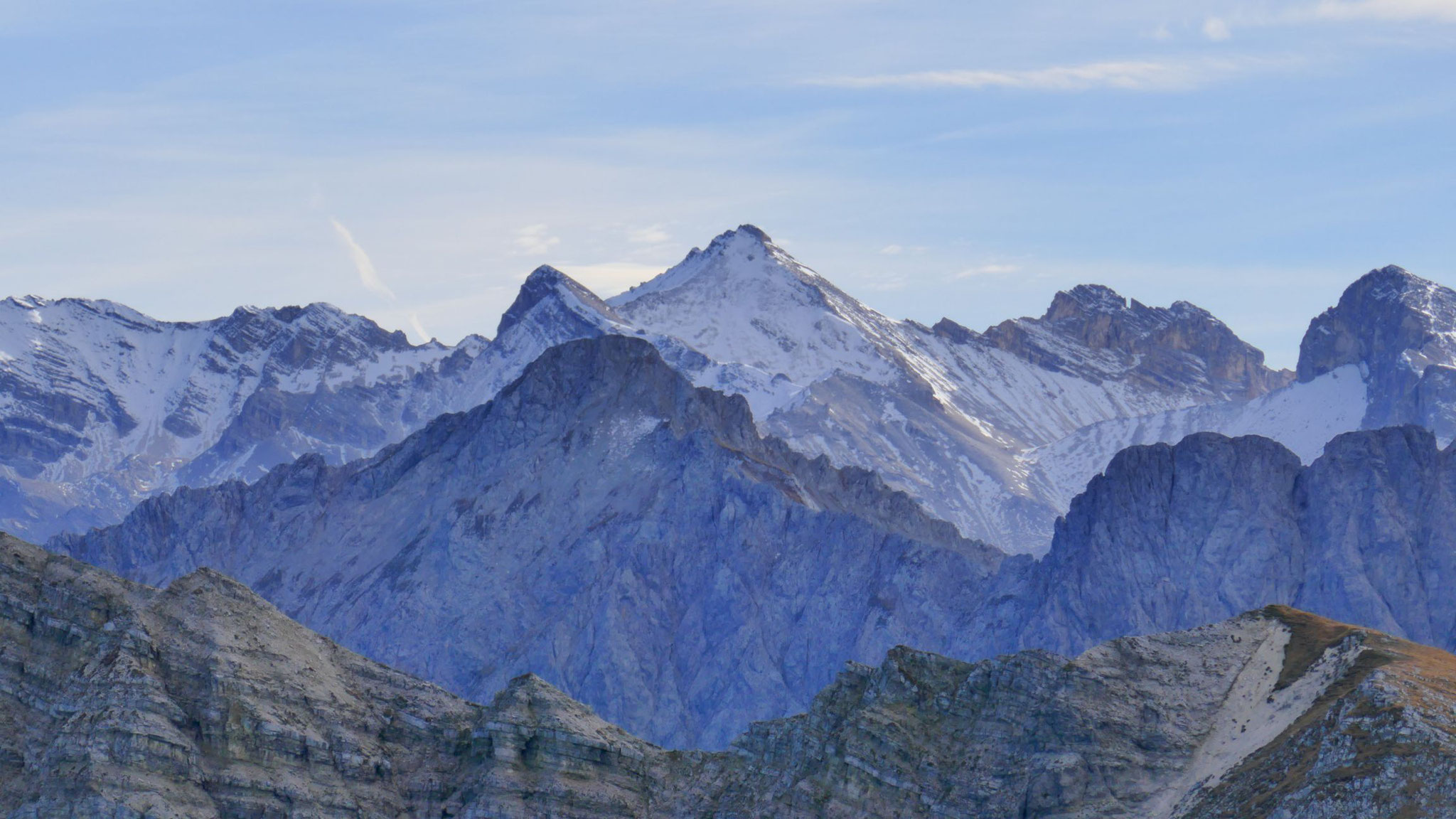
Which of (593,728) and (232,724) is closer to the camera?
(232,724)

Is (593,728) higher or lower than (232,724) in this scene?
lower

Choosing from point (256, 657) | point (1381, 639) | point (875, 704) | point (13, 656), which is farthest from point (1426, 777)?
point (13, 656)

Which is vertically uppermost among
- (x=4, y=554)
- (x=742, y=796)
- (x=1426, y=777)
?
(x=4, y=554)

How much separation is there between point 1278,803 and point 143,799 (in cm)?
7203

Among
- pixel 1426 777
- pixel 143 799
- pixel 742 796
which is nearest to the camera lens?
pixel 1426 777

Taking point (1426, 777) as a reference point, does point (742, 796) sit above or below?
above

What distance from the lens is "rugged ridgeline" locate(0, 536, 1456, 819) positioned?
562 feet

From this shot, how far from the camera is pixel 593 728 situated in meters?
188

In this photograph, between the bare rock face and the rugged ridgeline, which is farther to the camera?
the bare rock face

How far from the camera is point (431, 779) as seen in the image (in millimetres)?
183125

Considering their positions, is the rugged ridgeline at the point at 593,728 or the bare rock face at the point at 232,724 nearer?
the rugged ridgeline at the point at 593,728

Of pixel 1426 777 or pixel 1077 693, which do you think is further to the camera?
pixel 1077 693

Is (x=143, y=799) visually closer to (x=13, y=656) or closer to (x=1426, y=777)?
(x=13, y=656)

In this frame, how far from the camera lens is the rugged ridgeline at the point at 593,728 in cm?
17125
